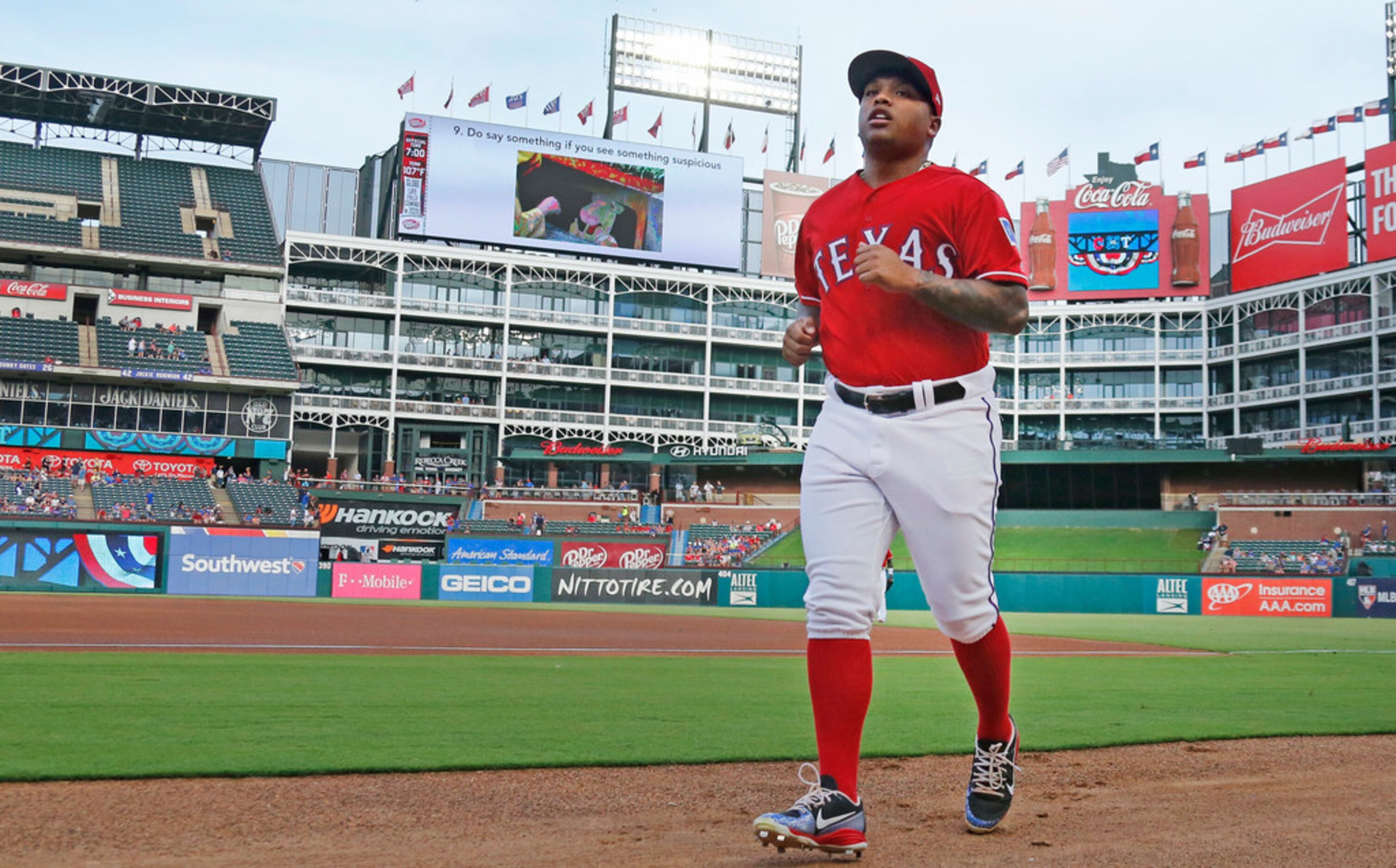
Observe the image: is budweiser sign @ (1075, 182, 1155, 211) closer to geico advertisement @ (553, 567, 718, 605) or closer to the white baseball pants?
geico advertisement @ (553, 567, 718, 605)

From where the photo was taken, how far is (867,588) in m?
4.21

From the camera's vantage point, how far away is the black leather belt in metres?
4.25

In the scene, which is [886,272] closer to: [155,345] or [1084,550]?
[1084,550]

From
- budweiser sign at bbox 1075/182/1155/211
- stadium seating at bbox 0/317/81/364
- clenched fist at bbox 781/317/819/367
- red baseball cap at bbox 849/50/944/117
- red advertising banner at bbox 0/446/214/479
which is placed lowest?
clenched fist at bbox 781/317/819/367

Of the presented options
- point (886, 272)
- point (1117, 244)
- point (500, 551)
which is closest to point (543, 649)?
point (886, 272)

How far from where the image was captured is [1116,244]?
6059 centimetres

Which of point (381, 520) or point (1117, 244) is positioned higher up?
point (1117, 244)

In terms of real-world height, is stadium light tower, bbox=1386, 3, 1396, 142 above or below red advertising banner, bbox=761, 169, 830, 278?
above

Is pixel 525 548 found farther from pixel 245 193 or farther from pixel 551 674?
pixel 551 674

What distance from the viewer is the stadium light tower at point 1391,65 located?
56656mm

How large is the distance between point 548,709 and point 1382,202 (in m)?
56.0

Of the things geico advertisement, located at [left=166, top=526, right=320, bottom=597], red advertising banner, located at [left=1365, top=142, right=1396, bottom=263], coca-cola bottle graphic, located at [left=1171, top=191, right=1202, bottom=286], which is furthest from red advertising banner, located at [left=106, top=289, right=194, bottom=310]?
red advertising banner, located at [left=1365, top=142, right=1396, bottom=263]

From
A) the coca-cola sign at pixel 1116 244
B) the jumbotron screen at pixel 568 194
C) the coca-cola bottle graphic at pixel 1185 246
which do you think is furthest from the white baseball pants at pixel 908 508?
the coca-cola bottle graphic at pixel 1185 246

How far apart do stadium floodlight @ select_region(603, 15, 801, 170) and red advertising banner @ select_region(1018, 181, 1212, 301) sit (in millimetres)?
15382
